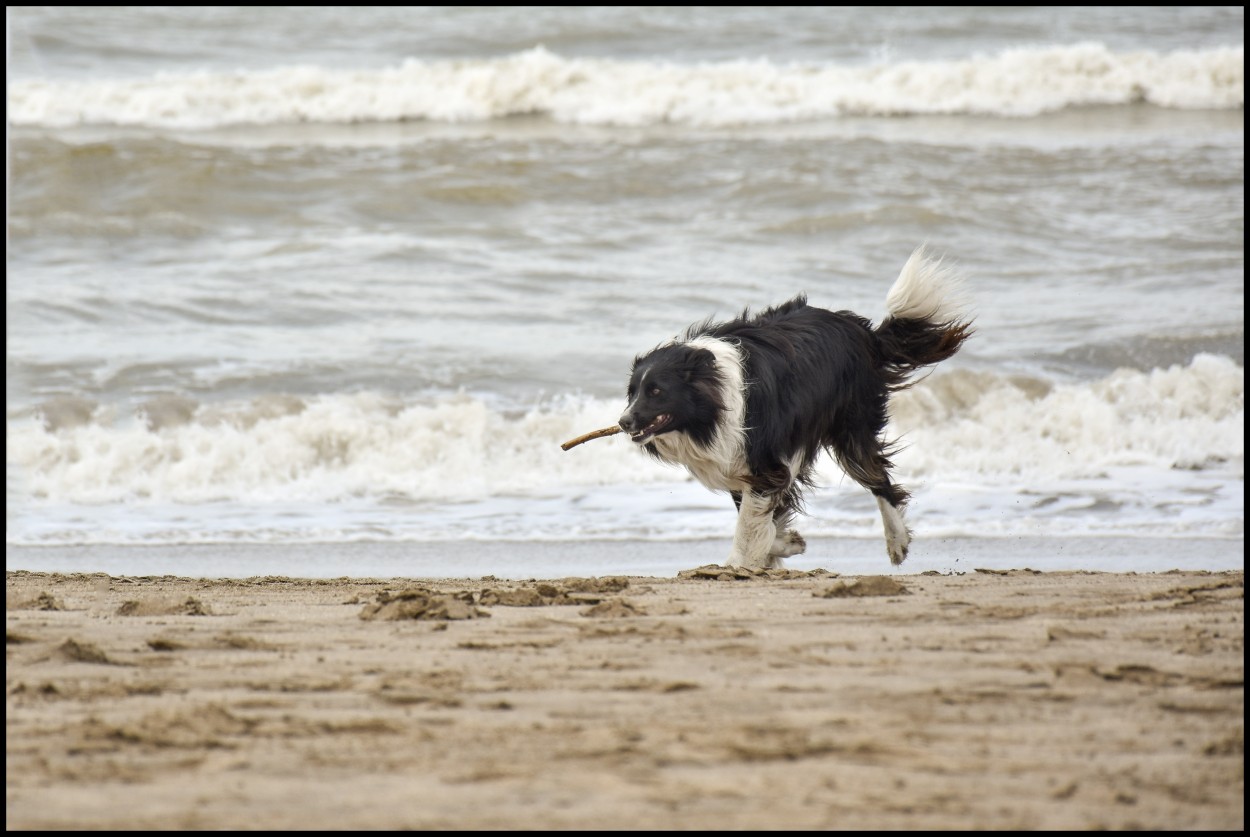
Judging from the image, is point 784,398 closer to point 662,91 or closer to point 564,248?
point 564,248

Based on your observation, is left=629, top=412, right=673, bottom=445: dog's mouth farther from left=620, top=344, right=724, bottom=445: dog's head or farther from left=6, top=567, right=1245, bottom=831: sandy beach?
left=6, top=567, right=1245, bottom=831: sandy beach

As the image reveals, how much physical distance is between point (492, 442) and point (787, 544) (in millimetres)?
3260

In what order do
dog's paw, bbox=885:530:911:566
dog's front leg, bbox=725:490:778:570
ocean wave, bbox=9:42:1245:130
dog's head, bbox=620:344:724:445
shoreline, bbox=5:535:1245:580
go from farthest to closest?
ocean wave, bbox=9:42:1245:130 → shoreline, bbox=5:535:1245:580 → dog's paw, bbox=885:530:911:566 → dog's front leg, bbox=725:490:778:570 → dog's head, bbox=620:344:724:445

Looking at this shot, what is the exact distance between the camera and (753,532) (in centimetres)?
619

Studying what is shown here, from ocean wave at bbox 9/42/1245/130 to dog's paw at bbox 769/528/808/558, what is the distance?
14.1 m

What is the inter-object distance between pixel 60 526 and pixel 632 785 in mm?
6030

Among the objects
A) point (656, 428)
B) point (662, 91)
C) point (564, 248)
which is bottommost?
point (656, 428)

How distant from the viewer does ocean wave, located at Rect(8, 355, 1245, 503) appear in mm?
8555

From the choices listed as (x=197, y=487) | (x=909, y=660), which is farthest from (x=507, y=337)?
(x=909, y=660)

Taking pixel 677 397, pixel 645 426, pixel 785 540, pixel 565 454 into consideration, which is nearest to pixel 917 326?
pixel 785 540

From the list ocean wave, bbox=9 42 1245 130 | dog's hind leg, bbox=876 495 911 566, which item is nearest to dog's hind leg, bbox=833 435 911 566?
dog's hind leg, bbox=876 495 911 566

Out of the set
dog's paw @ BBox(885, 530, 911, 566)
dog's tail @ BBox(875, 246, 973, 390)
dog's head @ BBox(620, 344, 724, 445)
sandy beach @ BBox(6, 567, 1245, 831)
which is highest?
dog's tail @ BBox(875, 246, 973, 390)

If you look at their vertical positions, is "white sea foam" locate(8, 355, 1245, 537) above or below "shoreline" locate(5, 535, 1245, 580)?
above

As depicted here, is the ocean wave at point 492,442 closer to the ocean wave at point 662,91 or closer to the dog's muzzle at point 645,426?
the dog's muzzle at point 645,426
